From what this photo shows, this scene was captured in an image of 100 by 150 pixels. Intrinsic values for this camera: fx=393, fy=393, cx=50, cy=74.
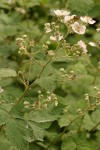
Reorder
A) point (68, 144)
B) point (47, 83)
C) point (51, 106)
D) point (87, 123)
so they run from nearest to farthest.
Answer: point (47, 83) < point (51, 106) < point (68, 144) < point (87, 123)

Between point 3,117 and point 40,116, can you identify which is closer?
point 3,117

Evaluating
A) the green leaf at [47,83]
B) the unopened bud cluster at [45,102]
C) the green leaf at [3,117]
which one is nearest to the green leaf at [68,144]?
the unopened bud cluster at [45,102]

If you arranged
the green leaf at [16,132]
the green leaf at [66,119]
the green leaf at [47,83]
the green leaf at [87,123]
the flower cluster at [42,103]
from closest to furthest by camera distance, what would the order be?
1. the green leaf at [16,132]
2. the green leaf at [47,83]
3. the flower cluster at [42,103]
4. the green leaf at [66,119]
5. the green leaf at [87,123]

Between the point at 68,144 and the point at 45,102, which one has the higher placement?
the point at 45,102

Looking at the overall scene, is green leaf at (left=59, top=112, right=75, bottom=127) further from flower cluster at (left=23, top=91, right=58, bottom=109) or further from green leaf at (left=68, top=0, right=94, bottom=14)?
green leaf at (left=68, top=0, right=94, bottom=14)

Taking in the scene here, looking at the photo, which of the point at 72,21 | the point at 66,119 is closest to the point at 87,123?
the point at 66,119

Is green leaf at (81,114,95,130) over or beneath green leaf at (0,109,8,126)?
beneath

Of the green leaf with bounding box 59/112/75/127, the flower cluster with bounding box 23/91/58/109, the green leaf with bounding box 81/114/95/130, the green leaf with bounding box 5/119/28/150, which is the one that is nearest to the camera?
the green leaf with bounding box 5/119/28/150

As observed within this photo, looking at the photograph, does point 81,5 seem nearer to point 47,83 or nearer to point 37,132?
point 47,83

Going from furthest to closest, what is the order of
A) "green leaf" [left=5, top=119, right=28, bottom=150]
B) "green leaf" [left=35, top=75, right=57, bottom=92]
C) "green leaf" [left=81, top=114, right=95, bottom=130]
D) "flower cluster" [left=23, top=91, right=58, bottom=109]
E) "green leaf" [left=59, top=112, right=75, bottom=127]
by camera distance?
"green leaf" [left=81, top=114, right=95, bottom=130]
"green leaf" [left=59, top=112, right=75, bottom=127]
"flower cluster" [left=23, top=91, right=58, bottom=109]
"green leaf" [left=35, top=75, right=57, bottom=92]
"green leaf" [left=5, top=119, right=28, bottom=150]

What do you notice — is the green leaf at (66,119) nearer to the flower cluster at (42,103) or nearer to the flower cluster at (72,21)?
the flower cluster at (42,103)

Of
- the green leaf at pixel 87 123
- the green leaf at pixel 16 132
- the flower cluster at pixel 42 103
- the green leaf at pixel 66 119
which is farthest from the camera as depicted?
the green leaf at pixel 87 123

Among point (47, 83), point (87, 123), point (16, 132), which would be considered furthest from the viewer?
point (87, 123)

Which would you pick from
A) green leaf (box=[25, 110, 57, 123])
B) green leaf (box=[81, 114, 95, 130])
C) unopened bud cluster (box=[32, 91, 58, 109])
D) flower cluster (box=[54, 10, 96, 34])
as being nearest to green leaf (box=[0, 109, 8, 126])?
green leaf (box=[25, 110, 57, 123])
